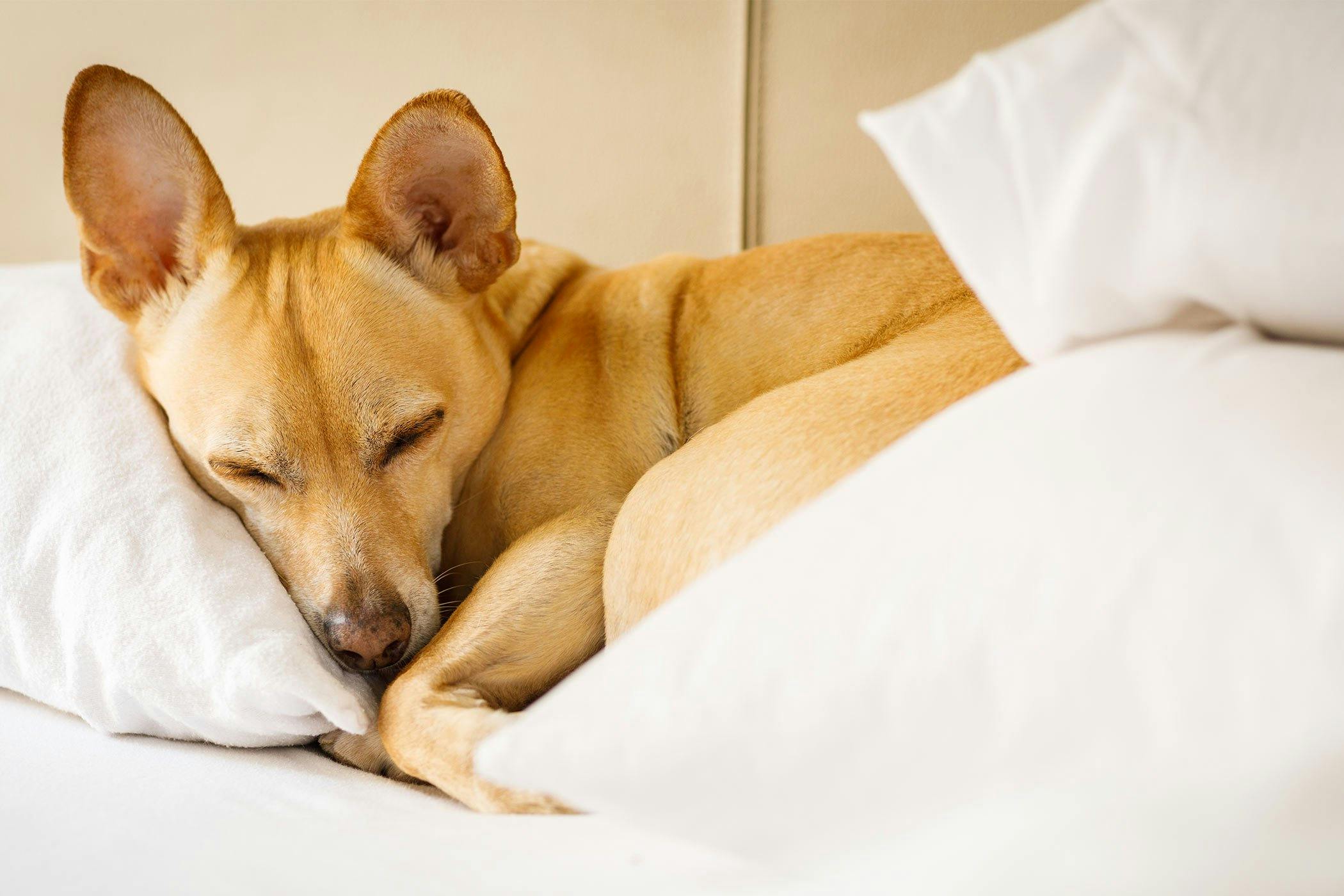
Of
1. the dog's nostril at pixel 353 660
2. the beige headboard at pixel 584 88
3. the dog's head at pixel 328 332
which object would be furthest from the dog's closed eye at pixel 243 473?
the beige headboard at pixel 584 88

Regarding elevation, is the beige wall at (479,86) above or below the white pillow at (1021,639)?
above

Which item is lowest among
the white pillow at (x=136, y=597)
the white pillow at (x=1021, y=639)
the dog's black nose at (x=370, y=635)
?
the dog's black nose at (x=370, y=635)

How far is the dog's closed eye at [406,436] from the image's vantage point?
1.41 meters

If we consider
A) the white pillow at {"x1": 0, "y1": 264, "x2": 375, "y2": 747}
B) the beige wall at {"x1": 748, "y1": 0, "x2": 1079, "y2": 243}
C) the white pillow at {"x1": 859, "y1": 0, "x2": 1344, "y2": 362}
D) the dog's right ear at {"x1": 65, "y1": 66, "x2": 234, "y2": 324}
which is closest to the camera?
the white pillow at {"x1": 859, "y1": 0, "x2": 1344, "y2": 362}

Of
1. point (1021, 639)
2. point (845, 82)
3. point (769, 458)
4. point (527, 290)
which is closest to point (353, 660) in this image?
point (769, 458)

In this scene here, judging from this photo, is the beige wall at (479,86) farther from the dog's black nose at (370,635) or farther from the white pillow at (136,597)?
the dog's black nose at (370,635)

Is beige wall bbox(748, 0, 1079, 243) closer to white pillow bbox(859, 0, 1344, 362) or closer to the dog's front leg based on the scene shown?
the dog's front leg

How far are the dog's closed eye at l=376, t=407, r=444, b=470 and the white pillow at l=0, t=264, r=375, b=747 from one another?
0.22 meters

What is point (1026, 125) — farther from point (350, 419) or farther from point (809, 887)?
point (350, 419)

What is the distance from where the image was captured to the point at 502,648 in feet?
4.14

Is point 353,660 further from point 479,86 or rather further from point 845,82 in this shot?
point 845,82

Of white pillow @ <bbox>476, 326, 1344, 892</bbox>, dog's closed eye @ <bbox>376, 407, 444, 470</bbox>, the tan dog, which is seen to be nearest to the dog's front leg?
the tan dog

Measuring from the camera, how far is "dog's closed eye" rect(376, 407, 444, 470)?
55.6 inches

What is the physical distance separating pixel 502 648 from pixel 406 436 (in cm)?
37
